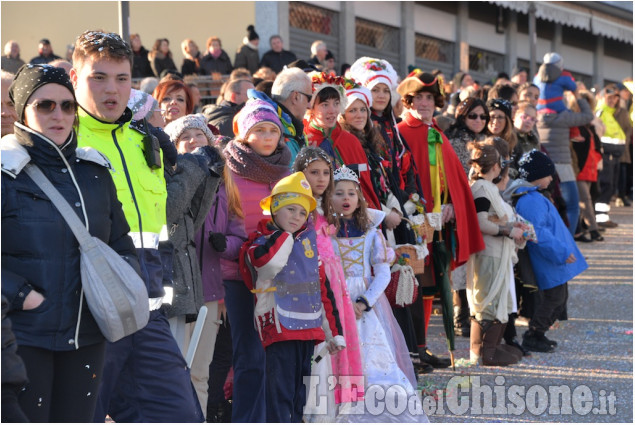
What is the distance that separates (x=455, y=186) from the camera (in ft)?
26.2

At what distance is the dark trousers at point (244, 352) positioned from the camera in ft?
19.3

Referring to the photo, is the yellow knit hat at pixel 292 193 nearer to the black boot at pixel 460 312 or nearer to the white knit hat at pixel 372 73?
the white knit hat at pixel 372 73

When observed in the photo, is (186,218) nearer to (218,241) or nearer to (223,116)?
(218,241)

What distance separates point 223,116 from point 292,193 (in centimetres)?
216

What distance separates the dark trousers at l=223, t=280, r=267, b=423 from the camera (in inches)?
232

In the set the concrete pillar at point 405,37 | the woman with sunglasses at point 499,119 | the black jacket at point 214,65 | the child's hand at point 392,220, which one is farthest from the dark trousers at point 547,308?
the concrete pillar at point 405,37

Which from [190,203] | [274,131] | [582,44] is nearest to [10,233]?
[190,203]

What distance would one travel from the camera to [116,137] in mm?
4402

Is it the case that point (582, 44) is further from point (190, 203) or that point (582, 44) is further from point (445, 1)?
point (190, 203)

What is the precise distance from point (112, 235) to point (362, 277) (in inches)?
106

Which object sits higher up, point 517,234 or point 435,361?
point 517,234

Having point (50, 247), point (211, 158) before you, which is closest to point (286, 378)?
point (211, 158)

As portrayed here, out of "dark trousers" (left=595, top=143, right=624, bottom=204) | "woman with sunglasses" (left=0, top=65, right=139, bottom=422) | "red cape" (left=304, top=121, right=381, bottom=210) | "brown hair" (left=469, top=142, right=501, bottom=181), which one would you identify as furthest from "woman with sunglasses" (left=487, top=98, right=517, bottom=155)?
"dark trousers" (left=595, top=143, right=624, bottom=204)

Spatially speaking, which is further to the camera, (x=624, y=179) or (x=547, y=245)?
(x=624, y=179)
